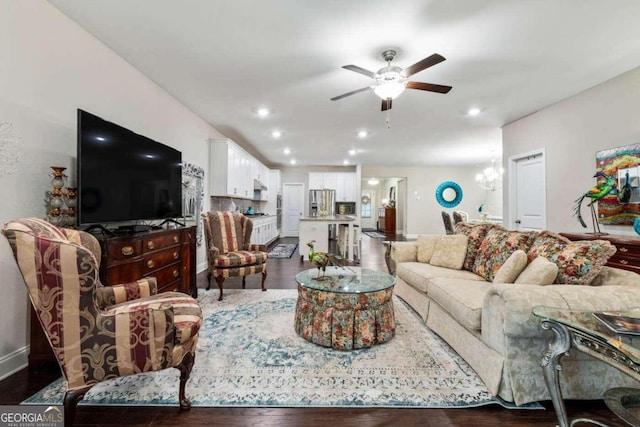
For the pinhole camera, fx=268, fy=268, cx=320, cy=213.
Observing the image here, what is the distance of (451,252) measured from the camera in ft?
9.84

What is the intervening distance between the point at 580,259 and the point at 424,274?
1.18 metres

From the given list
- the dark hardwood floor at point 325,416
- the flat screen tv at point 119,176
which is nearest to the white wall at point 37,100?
the flat screen tv at point 119,176

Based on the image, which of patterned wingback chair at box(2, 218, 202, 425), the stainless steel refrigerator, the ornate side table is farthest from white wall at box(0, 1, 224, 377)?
the stainless steel refrigerator

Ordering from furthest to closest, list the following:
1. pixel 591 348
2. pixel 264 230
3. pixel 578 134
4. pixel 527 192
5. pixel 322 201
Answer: pixel 322 201 < pixel 264 230 < pixel 527 192 < pixel 578 134 < pixel 591 348

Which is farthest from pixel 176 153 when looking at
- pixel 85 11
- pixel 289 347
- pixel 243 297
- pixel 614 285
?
pixel 614 285

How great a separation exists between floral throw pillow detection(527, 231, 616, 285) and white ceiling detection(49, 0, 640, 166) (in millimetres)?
1764

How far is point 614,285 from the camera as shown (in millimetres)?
1655

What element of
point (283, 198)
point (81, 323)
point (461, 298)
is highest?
point (283, 198)

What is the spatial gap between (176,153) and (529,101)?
4.83 metres

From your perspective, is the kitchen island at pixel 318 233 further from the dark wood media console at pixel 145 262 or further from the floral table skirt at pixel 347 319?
the floral table skirt at pixel 347 319

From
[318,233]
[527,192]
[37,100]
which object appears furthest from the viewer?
[318,233]

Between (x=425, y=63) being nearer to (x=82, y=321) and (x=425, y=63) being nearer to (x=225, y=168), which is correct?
(x=82, y=321)

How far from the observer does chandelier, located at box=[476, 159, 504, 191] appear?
751 centimetres

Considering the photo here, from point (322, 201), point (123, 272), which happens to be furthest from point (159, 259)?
point (322, 201)
